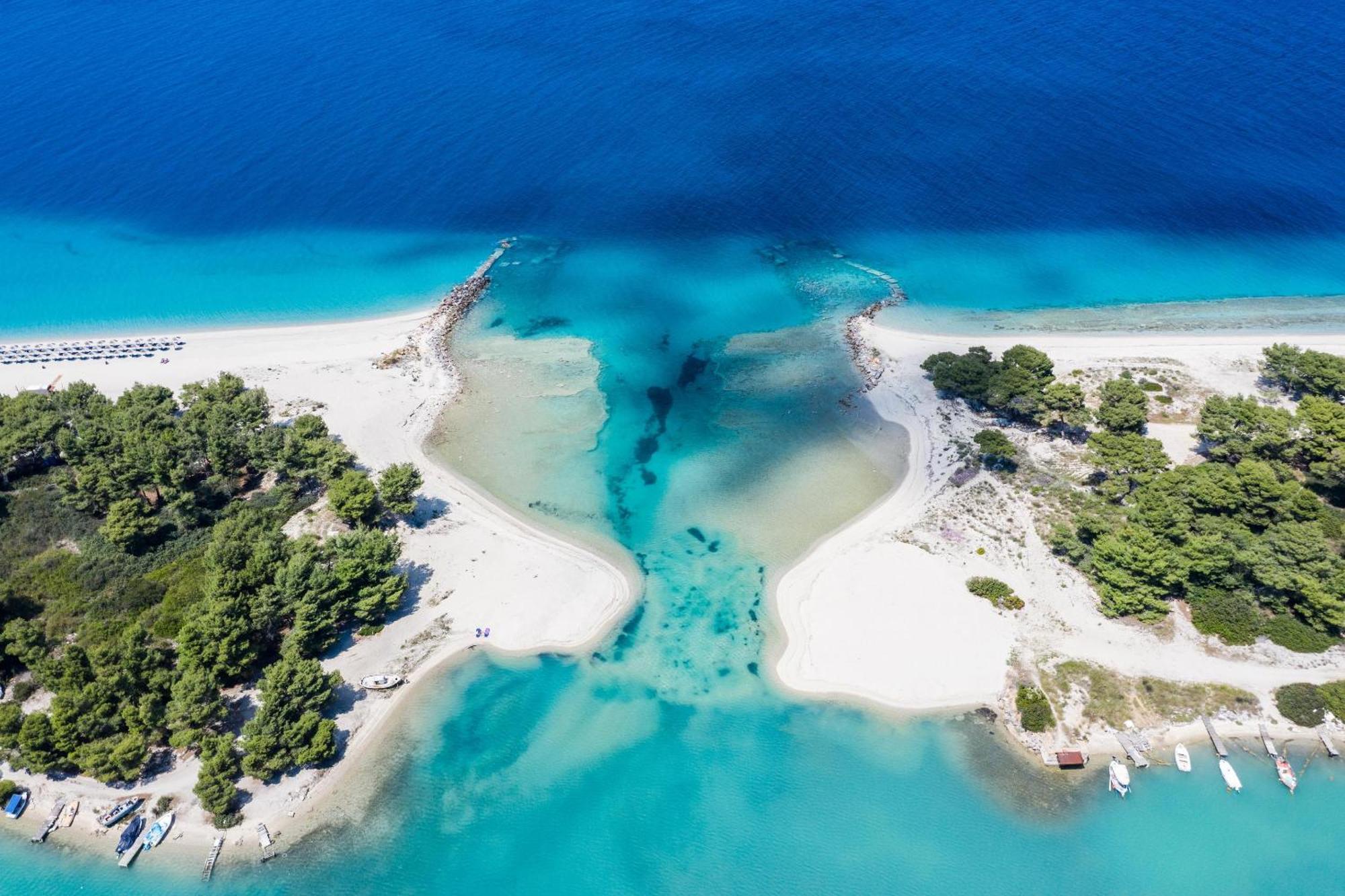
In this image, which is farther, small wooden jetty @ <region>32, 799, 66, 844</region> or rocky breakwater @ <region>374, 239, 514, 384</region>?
rocky breakwater @ <region>374, 239, 514, 384</region>

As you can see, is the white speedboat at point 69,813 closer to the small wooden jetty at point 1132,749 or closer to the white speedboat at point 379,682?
the white speedboat at point 379,682

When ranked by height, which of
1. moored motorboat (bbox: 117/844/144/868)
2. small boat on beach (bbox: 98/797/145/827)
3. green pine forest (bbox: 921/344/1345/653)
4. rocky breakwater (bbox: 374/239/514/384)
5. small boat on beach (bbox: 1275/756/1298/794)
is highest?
rocky breakwater (bbox: 374/239/514/384)

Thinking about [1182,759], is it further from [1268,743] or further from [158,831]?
[158,831]

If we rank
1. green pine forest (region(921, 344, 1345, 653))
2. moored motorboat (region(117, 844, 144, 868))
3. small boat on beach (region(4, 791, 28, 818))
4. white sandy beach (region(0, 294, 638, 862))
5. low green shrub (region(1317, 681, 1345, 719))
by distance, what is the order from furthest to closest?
green pine forest (region(921, 344, 1345, 653)) → low green shrub (region(1317, 681, 1345, 719)) → white sandy beach (region(0, 294, 638, 862)) → small boat on beach (region(4, 791, 28, 818)) → moored motorboat (region(117, 844, 144, 868))

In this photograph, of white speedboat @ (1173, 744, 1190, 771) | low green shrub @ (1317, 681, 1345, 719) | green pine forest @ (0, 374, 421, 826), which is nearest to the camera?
green pine forest @ (0, 374, 421, 826)

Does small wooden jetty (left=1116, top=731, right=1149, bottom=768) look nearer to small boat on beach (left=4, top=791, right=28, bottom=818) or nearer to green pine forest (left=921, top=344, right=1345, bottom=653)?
green pine forest (left=921, top=344, right=1345, bottom=653)

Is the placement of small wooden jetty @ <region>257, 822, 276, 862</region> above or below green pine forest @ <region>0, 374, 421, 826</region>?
below

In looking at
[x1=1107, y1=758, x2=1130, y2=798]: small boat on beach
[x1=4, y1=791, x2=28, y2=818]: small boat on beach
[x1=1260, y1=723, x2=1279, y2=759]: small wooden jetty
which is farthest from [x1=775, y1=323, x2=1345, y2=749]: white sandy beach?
[x1=4, y1=791, x2=28, y2=818]: small boat on beach

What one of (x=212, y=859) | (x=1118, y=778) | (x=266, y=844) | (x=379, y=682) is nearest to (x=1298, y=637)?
(x=1118, y=778)
